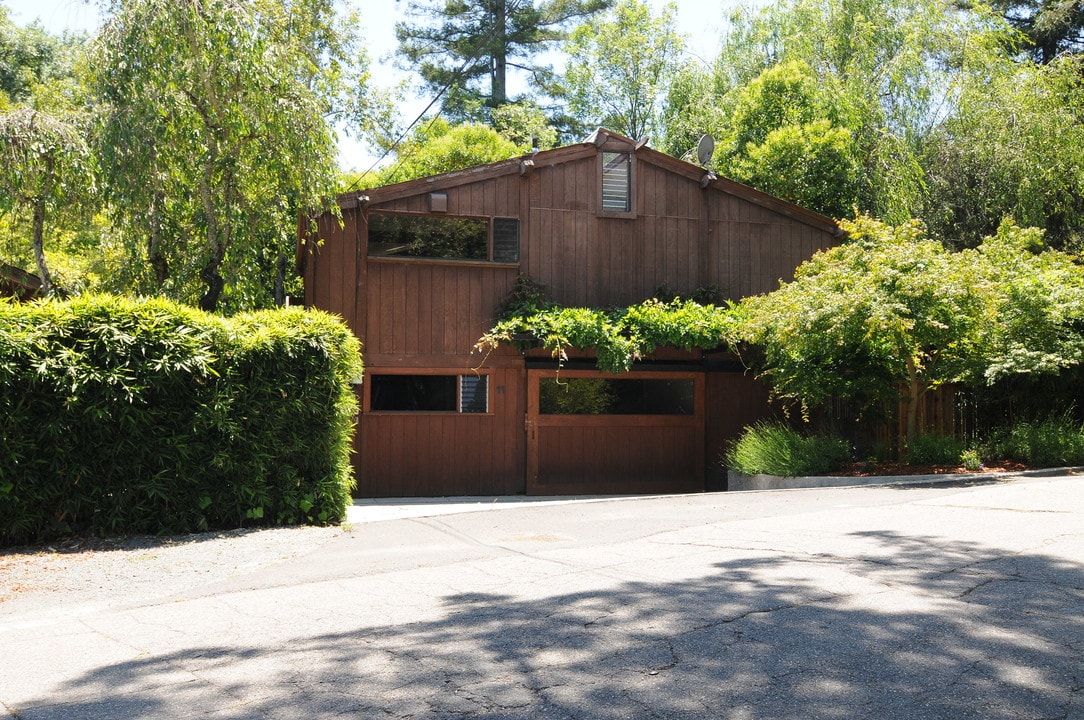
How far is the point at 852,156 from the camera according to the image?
23.4 metres

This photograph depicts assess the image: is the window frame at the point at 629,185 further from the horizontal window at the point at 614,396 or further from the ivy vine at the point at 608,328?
the horizontal window at the point at 614,396

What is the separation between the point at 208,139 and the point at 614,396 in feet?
26.2

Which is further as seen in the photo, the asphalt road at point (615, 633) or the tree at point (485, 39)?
the tree at point (485, 39)

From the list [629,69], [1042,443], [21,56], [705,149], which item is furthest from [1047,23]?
[21,56]

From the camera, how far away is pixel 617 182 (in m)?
17.1

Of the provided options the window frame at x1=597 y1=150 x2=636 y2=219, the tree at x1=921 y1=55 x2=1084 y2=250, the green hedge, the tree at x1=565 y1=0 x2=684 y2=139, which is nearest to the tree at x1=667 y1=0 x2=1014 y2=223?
the tree at x1=921 y1=55 x2=1084 y2=250

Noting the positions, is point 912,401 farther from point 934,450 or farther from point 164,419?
point 164,419

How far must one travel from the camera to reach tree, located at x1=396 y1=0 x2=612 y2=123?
34.5m

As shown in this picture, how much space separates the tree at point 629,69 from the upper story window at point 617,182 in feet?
51.9

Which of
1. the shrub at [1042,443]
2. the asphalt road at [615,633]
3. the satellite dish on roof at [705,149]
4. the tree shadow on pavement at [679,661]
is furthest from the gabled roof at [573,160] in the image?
the tree shadow on pavement at [679,661]

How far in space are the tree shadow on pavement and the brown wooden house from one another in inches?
386

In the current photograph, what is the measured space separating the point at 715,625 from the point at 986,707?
5.18 ft

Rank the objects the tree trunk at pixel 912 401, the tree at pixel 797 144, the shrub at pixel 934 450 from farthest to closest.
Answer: the tree at pixel 797 144 → the tree trunk at pixel 912 401 → the shrub at pixel 934 450

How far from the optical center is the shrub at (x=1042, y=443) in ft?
44.0
